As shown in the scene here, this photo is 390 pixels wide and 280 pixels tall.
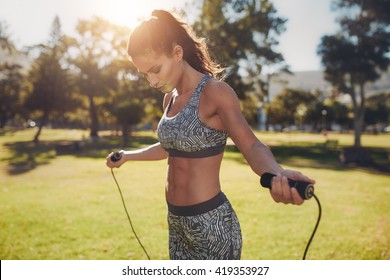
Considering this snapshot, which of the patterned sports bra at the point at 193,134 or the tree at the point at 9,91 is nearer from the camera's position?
the patterned sports bra at the point at 193,134

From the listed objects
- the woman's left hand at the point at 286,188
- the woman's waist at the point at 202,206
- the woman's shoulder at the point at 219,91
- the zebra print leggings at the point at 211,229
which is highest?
the woman's shoulder at the point at 219,91

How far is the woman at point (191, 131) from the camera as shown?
2189 millimetres

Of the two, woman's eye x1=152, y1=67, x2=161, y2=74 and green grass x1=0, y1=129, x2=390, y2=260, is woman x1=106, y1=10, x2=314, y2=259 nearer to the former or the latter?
woman's eye x1=152, y1=67, x2=161, y2=74

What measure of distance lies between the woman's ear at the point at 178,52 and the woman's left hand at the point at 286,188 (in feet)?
3.77

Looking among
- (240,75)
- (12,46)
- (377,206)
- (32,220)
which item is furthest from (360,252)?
(240,75)

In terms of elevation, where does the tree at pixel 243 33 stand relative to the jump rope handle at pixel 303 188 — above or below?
above

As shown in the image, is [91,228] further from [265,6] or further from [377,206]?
[265,6]

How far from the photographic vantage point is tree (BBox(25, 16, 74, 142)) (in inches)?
1620

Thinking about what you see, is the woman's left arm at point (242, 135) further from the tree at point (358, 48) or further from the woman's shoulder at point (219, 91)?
the tree at point (358, 48)

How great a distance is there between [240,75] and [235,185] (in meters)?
27.9

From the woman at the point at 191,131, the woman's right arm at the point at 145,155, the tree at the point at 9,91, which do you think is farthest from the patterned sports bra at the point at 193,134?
the tree at the point at 9,91

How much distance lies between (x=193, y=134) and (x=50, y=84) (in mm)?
44895

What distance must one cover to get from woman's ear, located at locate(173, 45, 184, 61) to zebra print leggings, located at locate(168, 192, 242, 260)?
0.99 m

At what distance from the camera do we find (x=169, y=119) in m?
2.37
